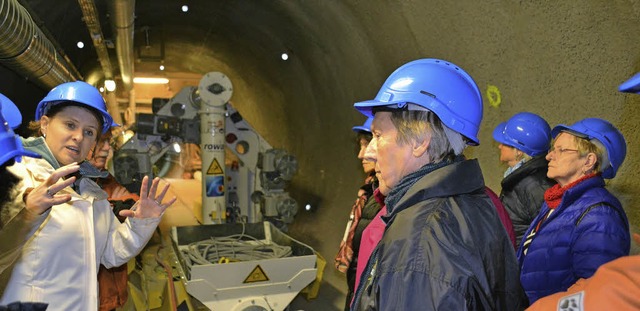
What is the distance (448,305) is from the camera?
120 centimetres

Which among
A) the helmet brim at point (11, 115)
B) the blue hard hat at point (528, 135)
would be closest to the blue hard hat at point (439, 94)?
the helmet brim at point (11, 115)

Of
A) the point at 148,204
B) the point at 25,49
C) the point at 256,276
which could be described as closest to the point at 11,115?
the point at 148,204

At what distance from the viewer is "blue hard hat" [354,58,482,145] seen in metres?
1.59

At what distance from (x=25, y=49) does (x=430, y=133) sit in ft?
13.4

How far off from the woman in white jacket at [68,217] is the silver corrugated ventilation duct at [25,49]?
1.30m

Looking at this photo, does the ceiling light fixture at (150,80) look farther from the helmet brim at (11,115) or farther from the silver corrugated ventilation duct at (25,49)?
the helmet brim at (11,115)

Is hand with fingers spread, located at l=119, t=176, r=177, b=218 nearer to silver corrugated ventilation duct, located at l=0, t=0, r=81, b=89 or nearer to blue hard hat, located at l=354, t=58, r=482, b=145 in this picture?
blue hard hat, located at l=354, t=58, r=482, b=145

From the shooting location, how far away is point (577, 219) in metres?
2.22

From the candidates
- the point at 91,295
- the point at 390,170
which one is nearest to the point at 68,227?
the point at 91,295

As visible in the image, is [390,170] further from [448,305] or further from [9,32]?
[9,32]

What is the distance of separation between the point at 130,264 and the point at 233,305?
1.48 m

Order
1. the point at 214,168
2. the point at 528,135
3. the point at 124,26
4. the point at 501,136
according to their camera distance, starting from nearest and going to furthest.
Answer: the point at 528,135
the point at 501,136
the point at 214,168
the point at 124,26

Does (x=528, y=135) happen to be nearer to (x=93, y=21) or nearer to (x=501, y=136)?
(x=501, y=136)

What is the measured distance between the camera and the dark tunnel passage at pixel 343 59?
335 centimetres
